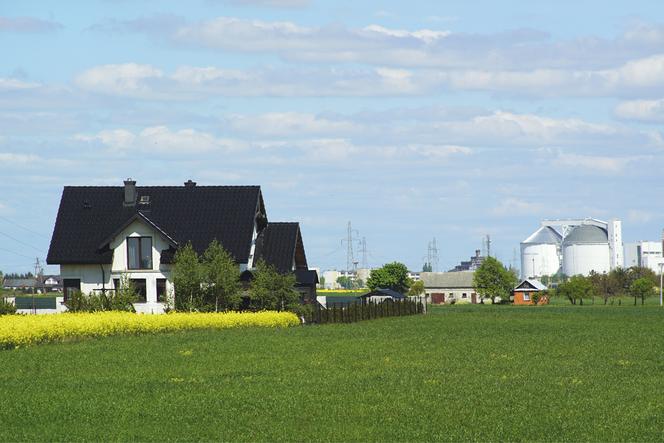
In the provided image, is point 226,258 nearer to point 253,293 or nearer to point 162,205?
point 253,293

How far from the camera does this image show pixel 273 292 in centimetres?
6353

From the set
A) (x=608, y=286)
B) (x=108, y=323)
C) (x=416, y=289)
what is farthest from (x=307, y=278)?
(x=416, y=289)

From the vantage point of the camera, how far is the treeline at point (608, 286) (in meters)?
139

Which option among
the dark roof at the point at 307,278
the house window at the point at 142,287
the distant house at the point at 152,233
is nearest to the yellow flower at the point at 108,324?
the distant house at the point at 152,233

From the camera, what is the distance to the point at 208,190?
248ft

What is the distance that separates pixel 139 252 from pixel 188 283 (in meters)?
8.73

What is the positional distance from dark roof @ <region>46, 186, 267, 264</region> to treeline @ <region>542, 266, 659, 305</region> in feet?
248

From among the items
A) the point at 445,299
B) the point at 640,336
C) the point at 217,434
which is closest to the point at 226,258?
the point at 640,336

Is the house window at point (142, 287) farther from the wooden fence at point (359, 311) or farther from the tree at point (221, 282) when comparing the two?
the wooden fence at point (359, 311)

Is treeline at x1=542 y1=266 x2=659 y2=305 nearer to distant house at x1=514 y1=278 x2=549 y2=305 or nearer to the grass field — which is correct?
distant house at x1=514 y1=278 x2=549 y2=305

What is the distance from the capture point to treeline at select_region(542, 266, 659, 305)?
456ft

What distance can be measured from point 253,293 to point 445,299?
449 ft

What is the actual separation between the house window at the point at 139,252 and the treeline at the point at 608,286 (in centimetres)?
8082

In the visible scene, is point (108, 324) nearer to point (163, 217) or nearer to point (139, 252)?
point (139, 252)
